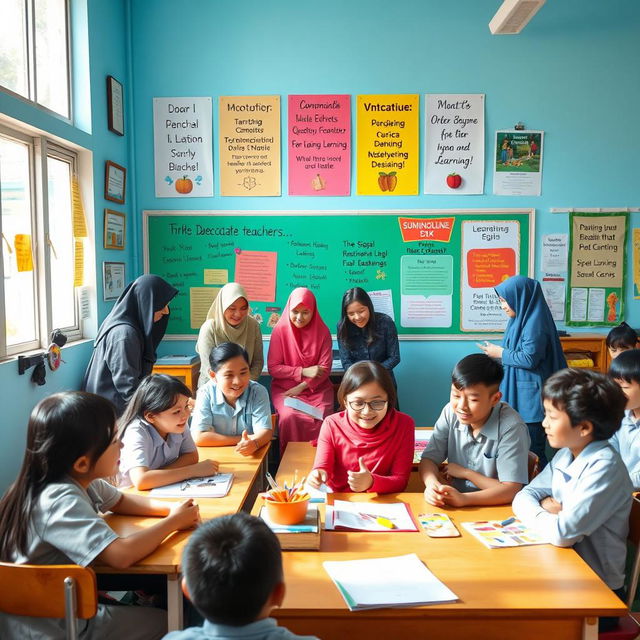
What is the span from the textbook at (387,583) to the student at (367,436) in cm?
53

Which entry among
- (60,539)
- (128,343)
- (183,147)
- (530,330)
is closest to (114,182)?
(183,147)

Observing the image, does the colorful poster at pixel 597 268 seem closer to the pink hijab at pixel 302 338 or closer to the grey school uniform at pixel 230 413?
the pink hijab at pixel 302 338

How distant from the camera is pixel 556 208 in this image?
4.35m

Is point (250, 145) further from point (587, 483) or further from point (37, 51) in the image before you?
point (587, 483)

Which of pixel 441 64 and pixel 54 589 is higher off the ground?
pixel 441 64

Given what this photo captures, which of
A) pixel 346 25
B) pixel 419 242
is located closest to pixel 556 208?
pixel 419 242

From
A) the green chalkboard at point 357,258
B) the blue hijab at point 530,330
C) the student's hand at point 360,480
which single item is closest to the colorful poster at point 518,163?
the green chalkboard at point 357,258

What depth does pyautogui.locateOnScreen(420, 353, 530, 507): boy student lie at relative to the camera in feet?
6.59

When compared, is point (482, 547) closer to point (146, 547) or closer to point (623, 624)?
point (623, 624)

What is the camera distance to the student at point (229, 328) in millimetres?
3598

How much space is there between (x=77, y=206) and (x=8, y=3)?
1.09m

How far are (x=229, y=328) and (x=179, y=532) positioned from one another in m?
2.06

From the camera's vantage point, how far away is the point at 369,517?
1.78 meters

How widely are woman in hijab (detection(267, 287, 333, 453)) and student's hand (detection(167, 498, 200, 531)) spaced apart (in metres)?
1.96
